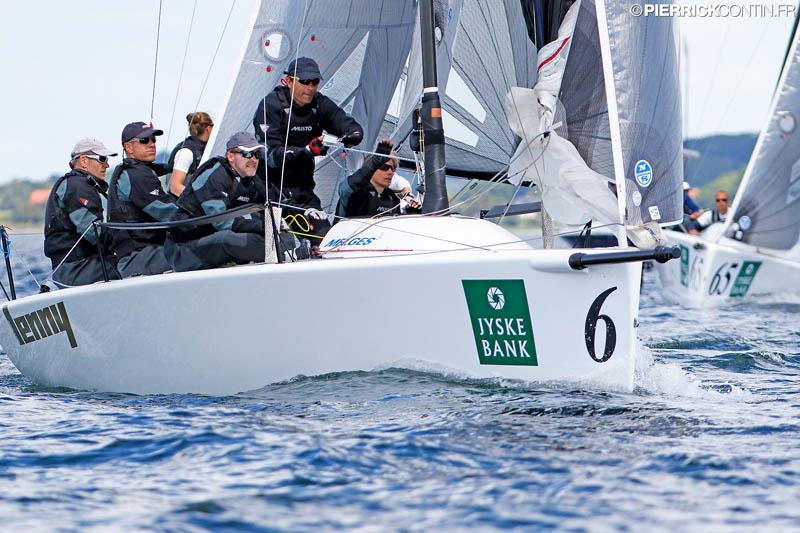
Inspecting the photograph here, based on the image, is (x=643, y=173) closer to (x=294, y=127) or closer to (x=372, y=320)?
(x=372, y=320)

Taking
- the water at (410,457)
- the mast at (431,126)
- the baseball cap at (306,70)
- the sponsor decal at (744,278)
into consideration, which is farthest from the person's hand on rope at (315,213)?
the sponsor decal at (744,278)

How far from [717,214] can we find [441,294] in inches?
415

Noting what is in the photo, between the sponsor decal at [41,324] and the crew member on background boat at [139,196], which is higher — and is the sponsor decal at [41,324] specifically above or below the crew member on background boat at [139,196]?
below

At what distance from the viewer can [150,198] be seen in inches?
239

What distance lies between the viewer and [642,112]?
5.47 meters

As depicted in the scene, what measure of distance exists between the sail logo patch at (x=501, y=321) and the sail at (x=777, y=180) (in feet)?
29.4

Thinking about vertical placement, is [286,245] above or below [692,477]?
above

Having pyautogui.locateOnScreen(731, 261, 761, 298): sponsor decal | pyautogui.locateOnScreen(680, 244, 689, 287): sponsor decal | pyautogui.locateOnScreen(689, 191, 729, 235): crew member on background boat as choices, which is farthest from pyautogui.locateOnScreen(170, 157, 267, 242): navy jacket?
pyautogui.locateOnScreen(689, 191, 729, 235): crew member on background boat

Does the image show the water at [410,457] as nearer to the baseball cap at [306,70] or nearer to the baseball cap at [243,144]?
the baseball cap at [243,144]

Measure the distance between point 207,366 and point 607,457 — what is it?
229 centimetres

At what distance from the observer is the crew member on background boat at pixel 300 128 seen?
657cm

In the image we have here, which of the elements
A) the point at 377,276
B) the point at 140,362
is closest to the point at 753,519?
the point at 377,276

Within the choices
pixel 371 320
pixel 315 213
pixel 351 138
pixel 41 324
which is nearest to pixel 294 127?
pixel 351 138

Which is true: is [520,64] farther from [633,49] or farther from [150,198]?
[150,198]
